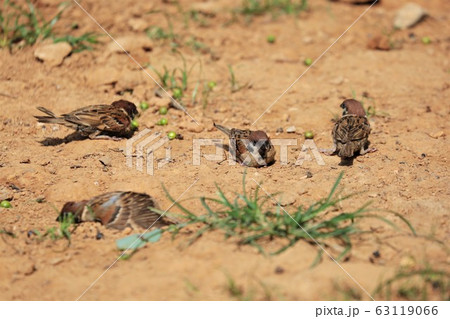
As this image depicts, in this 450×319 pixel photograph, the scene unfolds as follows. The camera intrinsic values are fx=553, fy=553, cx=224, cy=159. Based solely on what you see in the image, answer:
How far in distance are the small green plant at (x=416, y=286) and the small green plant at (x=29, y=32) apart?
272 inches

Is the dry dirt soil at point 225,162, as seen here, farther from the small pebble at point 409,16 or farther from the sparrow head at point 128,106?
the sparrow head at point 128,106

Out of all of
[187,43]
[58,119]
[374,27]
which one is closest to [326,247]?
[58,119]

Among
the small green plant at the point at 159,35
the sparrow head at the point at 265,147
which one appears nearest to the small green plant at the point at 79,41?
the small green plant at the point at 159,35

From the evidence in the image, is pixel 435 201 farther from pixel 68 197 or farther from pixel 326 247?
pixel 68 197

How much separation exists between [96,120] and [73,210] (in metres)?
2.02

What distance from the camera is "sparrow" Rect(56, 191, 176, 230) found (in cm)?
622

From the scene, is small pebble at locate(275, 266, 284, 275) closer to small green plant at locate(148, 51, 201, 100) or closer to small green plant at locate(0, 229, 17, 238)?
small green plant at locate(0, 229, 17, 238)

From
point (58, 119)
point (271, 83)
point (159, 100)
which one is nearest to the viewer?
point (58, 119)

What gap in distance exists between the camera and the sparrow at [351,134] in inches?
288

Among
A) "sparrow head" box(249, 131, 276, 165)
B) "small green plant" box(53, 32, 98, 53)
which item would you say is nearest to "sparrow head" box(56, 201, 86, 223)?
"sparrow head" box(249, 131, 276, 165)

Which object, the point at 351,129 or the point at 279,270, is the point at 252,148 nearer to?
the point at 351,129

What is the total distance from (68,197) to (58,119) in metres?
1.52

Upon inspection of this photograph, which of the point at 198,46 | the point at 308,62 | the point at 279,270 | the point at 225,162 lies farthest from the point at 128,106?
the point at 279,270

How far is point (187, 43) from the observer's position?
406 inches
